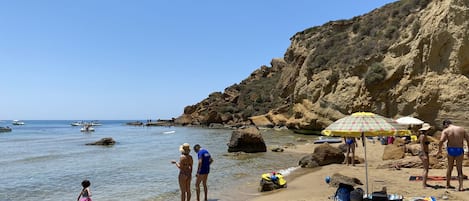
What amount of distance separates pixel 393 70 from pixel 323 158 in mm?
15880

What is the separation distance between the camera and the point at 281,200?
914 cm

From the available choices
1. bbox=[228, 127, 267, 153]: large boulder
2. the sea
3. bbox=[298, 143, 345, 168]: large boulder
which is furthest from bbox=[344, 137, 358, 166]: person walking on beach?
bbox=[228, 127, 267, 153]: large boulder

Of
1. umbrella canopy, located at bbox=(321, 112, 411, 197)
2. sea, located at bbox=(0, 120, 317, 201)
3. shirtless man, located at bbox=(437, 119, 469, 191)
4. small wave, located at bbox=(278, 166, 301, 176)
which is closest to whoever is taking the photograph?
umbrella canopy, located at bbox=(321, 112, 411, 197)

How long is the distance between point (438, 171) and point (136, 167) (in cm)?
1258

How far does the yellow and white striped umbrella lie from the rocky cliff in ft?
55.8

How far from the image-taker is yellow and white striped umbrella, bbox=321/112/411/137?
25.2 feet

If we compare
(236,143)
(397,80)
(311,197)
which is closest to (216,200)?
(311,197)

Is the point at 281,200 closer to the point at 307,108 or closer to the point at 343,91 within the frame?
the point at 343,91

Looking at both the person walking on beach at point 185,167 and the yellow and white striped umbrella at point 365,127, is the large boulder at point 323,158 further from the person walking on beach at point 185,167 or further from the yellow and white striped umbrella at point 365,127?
the person walking on beach at point 185,167

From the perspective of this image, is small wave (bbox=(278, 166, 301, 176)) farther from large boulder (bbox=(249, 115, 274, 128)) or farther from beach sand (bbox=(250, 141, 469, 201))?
large boulder (bbox=(249, 115, 274, 128))

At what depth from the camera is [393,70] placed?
2808cm

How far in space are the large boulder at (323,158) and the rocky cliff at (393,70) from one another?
1073cm

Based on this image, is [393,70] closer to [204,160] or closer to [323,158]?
[323,158]

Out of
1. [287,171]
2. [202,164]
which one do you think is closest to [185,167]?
[202,164]
